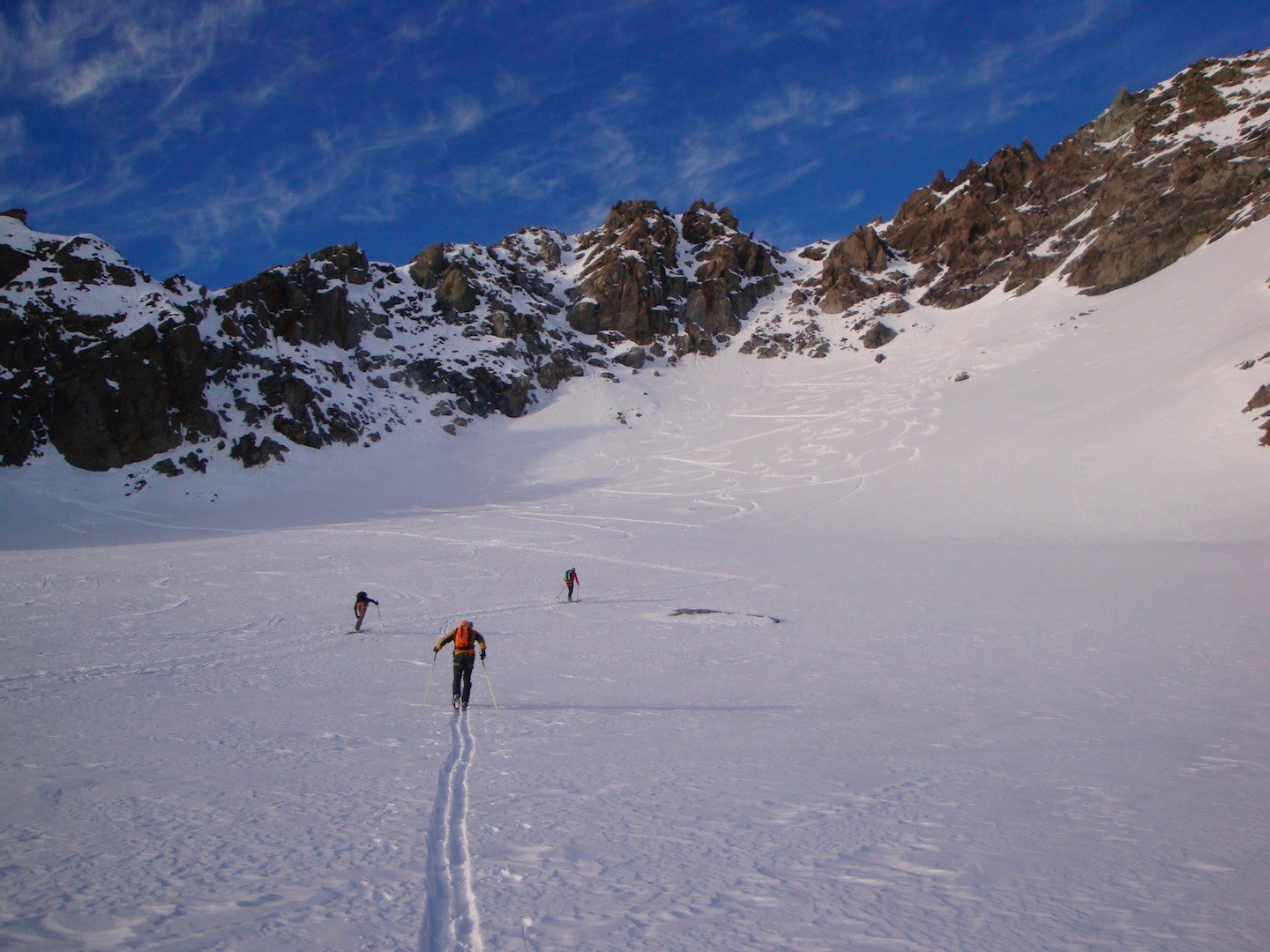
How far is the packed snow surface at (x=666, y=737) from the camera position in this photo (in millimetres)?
4406

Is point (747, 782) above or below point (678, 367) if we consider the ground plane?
below

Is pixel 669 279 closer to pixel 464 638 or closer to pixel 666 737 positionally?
pixel 464 638

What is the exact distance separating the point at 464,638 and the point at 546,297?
86625mm

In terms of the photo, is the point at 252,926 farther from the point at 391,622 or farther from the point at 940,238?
the point at 940,238

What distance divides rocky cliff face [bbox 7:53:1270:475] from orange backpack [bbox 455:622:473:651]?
43112mm

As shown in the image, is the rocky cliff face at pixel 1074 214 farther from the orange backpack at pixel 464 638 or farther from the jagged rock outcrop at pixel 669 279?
the orange backpack at pixel 464 638

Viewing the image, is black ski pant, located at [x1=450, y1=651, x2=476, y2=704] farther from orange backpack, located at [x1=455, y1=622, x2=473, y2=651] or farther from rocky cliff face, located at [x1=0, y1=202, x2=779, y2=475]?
rocky cliff face, located at [x1=0, y1=202, x2=779, y2=475]

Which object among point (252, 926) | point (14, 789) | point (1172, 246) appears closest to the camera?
point (252, 926)

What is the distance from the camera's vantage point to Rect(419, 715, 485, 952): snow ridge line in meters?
4.04

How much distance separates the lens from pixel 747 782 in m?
6.74

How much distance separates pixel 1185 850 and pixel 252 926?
22.4ft

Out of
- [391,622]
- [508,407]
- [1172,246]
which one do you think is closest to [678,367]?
[508,407]

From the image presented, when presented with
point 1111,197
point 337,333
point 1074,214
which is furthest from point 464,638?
point 1074,214

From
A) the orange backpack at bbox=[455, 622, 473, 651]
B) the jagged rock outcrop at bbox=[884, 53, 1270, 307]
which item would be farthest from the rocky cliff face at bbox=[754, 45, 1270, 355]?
the orange backpack at bbox=[455, 622, 473, 651]
